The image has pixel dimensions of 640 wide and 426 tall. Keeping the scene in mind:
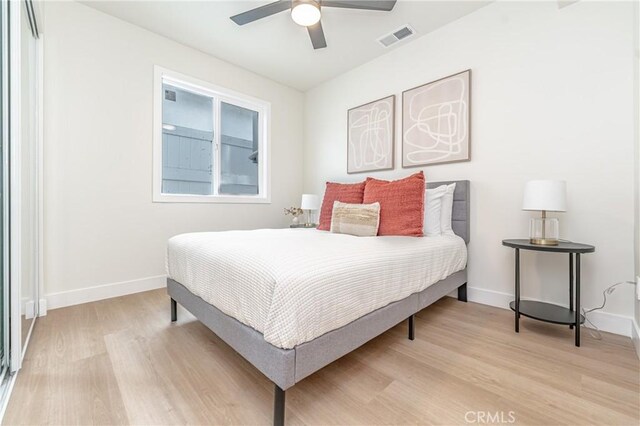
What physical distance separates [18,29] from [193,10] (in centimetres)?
150

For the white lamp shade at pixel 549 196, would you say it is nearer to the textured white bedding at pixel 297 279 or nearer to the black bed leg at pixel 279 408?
the textured white bedding at pixel 297 279

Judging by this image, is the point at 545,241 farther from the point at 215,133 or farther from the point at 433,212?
the point at 215,133

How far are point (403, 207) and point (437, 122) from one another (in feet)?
3.51

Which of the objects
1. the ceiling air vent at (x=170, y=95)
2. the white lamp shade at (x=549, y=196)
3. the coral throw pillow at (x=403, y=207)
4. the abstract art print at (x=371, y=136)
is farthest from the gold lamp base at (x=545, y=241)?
the ceiling air vent at (x=170, y=95)

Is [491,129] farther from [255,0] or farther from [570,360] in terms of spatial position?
[255,0]

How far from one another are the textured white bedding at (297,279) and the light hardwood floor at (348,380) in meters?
0.37

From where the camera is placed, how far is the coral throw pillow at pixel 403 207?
2.26 metres

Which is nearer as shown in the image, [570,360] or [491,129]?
[570,360]

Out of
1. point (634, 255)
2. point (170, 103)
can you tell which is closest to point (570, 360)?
point (634, 255)

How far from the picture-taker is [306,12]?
80.7 inches

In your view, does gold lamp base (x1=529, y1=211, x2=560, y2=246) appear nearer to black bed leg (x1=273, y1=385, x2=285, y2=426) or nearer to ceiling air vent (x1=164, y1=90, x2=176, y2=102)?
black bed leg (x1=273, y1=385, x2=285, y2=426)

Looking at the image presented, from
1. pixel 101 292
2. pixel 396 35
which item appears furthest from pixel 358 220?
pixel 101 292

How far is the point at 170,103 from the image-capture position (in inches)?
124

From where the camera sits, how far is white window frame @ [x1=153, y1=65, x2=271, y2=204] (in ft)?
9.56
